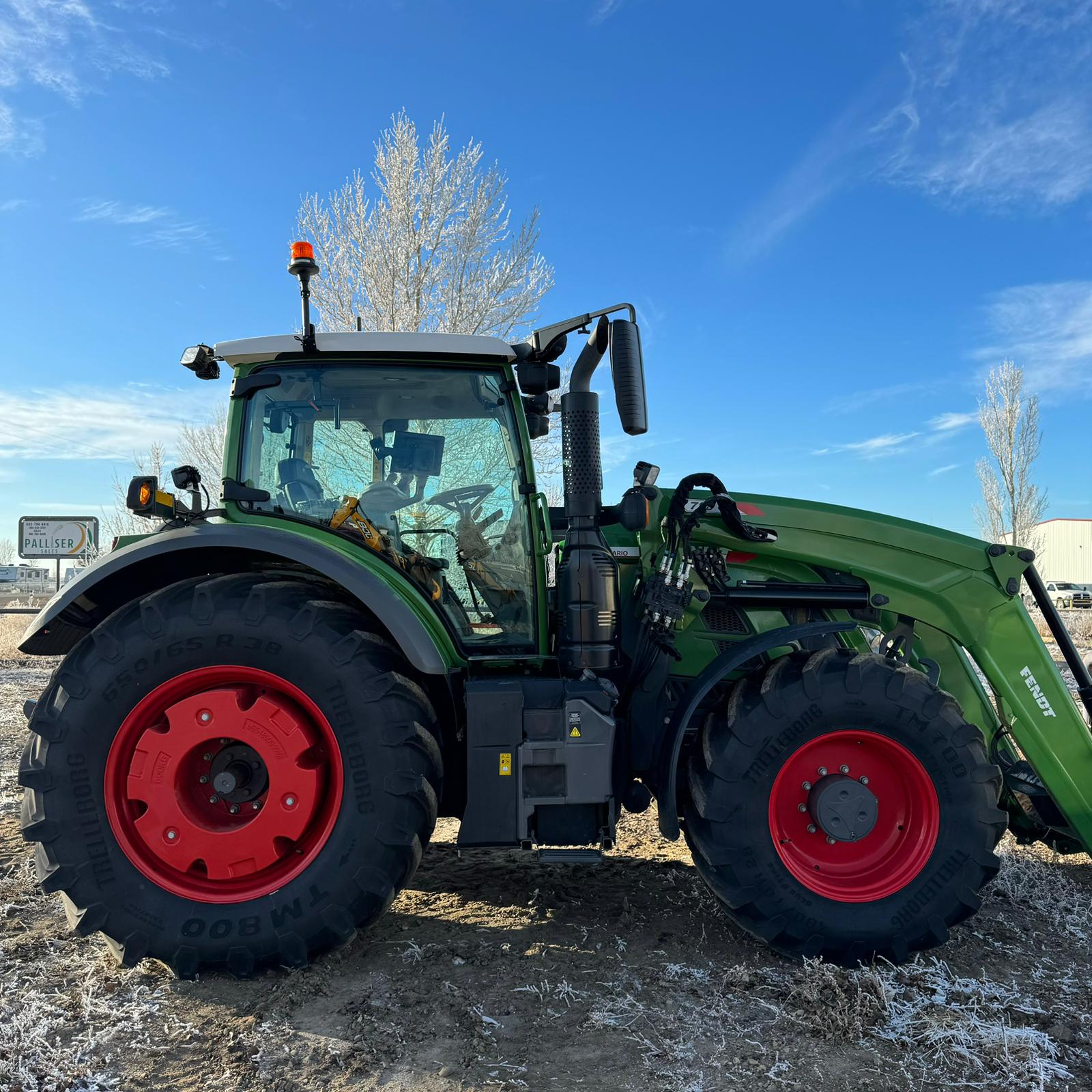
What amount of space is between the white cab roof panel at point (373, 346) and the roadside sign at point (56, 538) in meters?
24.9

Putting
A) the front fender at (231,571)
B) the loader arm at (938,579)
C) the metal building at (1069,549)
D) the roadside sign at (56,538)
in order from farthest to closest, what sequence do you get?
the metal building at (1069,549)
the roadside sign at (56,538)
the loader arm at (938,579)
the front fender at (231,571)

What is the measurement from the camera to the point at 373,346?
11.4 ft

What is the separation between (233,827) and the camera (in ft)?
10.1

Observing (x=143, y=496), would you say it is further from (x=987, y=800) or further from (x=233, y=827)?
(x=987, y=800)

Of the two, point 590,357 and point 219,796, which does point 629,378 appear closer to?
point 590,357

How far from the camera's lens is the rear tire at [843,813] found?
3.18m

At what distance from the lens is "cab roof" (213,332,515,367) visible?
11.4 ft

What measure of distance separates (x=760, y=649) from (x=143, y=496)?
2485mm

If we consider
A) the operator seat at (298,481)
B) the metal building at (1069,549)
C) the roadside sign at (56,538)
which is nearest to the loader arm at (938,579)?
the operator seat at (298,481)

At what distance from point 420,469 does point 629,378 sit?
99 centimetres

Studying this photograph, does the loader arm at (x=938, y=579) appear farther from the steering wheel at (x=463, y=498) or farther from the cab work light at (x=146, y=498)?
the cab work light at (x=146, y=498)

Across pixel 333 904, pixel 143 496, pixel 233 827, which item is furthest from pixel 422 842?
pixel 143 496

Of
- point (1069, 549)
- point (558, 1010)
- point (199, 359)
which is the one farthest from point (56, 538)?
point (1069, 549)

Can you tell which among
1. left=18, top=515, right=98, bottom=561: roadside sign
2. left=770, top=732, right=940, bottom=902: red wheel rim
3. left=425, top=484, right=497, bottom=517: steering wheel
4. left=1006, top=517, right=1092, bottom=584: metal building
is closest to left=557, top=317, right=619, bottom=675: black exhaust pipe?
left=425, top=484, right=497, bottom=517: steering wheel
